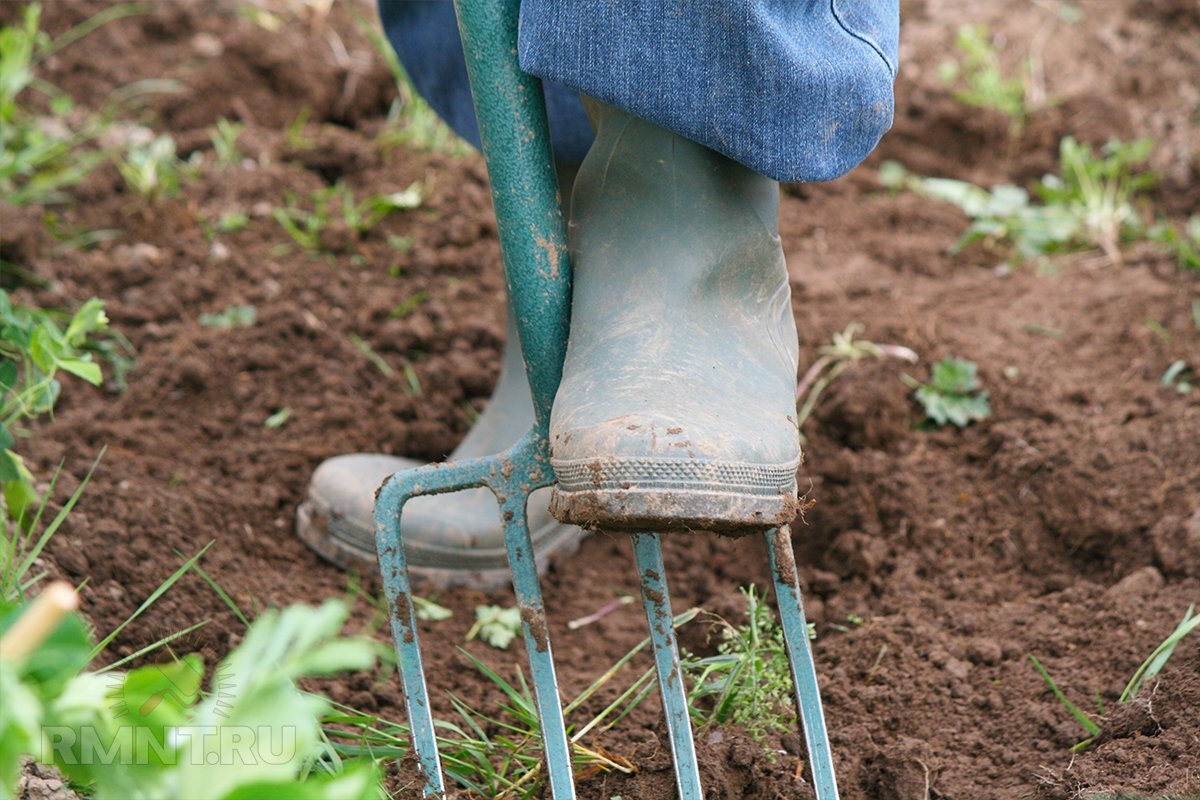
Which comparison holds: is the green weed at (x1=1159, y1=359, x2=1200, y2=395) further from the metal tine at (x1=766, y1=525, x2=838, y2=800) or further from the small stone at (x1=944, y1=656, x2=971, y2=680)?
the metal tine at (x1=766, y1=525, x2=838, y2=800)

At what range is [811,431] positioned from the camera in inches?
80.2

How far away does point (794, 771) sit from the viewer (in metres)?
1.36

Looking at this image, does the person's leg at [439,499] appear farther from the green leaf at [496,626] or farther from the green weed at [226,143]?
the green weed at [226,143]

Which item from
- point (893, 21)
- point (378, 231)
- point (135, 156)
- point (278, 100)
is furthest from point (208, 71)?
point (893, 21)

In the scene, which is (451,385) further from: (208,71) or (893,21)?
(208,71)

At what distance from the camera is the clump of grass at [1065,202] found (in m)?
2.65

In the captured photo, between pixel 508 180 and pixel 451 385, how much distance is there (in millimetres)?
862

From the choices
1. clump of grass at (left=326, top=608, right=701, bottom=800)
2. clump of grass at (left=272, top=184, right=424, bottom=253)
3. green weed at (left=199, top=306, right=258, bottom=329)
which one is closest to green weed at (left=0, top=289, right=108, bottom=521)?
clump of grass at (left=326, top=608, right=701, bottom=800)

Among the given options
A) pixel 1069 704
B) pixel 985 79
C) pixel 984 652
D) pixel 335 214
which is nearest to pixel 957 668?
pixel 984 652

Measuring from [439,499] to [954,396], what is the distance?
36.2 inches

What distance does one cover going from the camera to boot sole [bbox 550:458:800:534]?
1149mm

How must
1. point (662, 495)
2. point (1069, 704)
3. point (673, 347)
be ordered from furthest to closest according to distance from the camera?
point (1069, 704) < point (673, 347) < point (662, 495)

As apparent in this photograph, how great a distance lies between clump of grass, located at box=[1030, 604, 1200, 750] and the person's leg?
2.53 feet

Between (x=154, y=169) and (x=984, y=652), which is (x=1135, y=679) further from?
(x=154, y=169)
